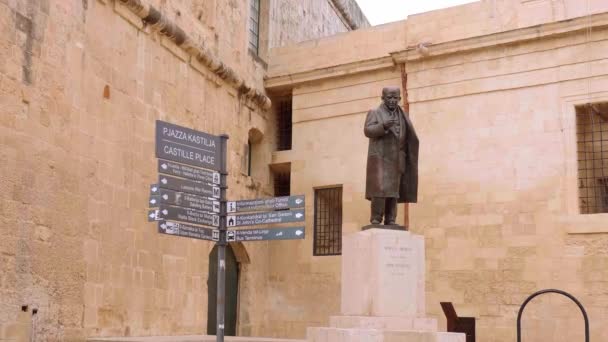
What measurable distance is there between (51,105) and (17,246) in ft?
6.24

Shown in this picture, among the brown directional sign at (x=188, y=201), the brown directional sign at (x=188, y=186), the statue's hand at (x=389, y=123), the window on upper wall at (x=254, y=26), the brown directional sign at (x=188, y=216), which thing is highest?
the window on upper wall at (x=254, y=26)

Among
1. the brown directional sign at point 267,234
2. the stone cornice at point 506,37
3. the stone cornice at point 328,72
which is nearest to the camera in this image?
the brown directional sign at point 267,234

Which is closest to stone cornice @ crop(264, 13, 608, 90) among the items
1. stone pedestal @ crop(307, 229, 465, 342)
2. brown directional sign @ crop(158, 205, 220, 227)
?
stone pedestal @ crop(307, 229, 465, 342)

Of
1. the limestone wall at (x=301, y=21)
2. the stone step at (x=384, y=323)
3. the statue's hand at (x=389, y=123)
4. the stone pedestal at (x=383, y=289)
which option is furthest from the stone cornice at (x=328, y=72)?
the stone step at (x=384, y=323)

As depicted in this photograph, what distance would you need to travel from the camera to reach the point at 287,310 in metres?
15.2

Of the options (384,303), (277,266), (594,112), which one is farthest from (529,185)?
(384,303)

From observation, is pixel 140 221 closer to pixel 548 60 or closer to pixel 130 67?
pixel 130 67

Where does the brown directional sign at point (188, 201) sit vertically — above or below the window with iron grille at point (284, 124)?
below

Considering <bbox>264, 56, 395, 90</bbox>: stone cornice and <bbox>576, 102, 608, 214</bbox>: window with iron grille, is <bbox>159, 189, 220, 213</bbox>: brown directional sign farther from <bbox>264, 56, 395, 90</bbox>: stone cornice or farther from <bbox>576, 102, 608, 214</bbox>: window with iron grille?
<bbox>264, 56, 395, 90</bbox>: stone cornice

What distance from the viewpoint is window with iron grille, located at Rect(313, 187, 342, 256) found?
50.3ft

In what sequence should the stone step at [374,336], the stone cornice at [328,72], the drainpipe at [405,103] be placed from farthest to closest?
the stone cornice at [328,72], the drainpipe at [405,103], the stone step at [374,336]

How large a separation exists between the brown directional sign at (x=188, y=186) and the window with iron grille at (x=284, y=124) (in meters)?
10.1

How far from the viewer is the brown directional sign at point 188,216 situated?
645cm

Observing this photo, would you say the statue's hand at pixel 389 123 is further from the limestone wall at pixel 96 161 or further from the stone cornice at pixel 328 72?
the stone cornice at pixel 328 72
